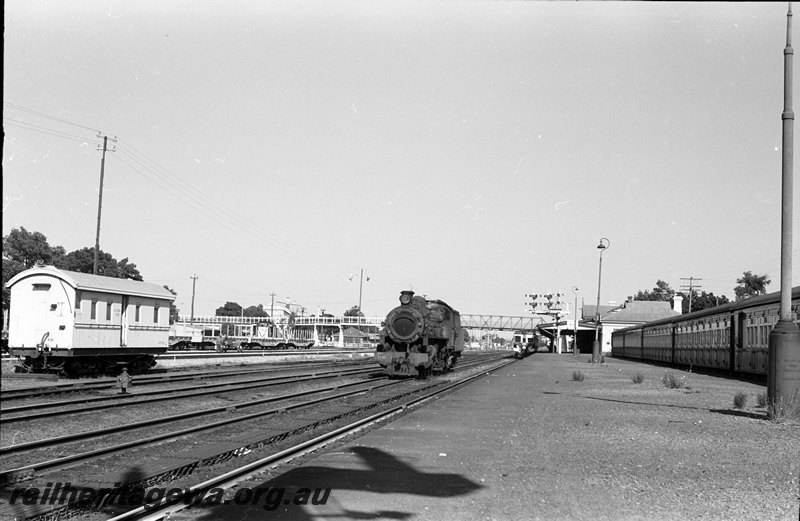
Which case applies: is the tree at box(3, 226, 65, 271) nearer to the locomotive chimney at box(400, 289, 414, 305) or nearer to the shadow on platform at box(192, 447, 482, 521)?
the locomotive chimney at box(400, 289, 414, 305)

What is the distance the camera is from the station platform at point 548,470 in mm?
6715

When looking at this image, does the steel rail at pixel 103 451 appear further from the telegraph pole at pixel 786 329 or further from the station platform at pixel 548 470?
the telegraph pole at pixel 786 329

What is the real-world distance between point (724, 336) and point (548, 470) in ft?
83.4

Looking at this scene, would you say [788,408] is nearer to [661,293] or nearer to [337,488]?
[337,488]

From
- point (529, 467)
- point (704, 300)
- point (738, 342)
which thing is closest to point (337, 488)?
point (529, 467)

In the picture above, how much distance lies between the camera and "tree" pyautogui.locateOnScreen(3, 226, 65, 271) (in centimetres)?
7188

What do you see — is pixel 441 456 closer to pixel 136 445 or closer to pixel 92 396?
pixel 136 445

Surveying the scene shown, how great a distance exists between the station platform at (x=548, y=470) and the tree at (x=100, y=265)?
71.7m

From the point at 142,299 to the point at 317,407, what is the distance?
1409 cm

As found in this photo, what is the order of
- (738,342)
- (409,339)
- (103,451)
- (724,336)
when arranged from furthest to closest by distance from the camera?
(724,336) → (738,342) → (409,339) → (103,451)

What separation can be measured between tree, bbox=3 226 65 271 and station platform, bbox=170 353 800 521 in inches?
2671

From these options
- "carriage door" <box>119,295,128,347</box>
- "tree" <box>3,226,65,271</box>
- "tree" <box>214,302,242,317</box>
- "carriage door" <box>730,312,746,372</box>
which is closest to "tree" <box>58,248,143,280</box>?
"tree" <box>3,226,65,271</box>

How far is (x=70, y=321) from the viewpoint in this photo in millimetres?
24453

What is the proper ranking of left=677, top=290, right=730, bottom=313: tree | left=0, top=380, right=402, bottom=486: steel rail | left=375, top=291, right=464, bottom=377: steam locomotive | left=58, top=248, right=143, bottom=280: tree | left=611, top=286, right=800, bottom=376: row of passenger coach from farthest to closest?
left=677, top=290, right=730, bottom=313: tree → left=58, top=248, right=143, bottom=280: tree → left=375, top=291, right=464, bottom=377: steam locomotive → left=611, top=286, right=800, bottom=376: row of passenger coach → left=0, top=380, right=402, bottom=486: steel rail
